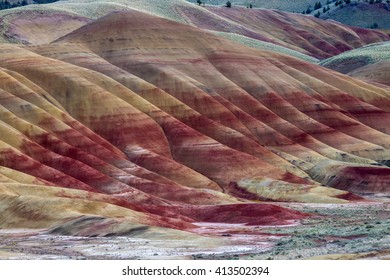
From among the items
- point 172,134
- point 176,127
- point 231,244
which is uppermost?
point 231,244

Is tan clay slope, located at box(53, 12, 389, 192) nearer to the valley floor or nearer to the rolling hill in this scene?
the rolling hill

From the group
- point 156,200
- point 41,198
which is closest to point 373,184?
point 156,200

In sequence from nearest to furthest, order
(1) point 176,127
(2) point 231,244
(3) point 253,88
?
(2) point 231,244, (1) point 176,127, (3) point 253,88

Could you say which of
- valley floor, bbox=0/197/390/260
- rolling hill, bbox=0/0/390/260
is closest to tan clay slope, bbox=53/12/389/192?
rolling hill, bbox=0/0/390/260

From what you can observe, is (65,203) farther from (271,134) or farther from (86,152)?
(271,134)

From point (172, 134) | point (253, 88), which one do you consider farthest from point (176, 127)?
point (253, 88)

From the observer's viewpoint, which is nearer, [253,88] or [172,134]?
[172,134]

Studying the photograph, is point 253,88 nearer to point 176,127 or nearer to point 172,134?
point 176,127

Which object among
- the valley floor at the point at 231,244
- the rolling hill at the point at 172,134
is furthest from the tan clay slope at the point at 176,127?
the valley floor at the point at 231,244
